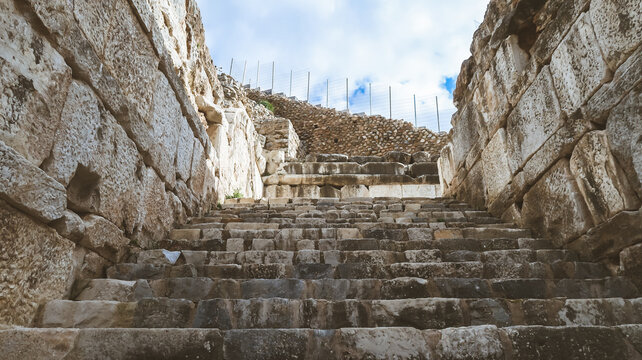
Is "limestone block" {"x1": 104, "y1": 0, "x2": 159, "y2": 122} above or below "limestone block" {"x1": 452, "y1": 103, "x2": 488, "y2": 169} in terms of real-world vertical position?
below

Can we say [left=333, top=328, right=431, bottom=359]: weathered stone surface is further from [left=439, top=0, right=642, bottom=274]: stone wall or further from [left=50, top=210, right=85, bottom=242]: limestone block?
[left=439, top=0, right=642, bottom=274]: stone wall

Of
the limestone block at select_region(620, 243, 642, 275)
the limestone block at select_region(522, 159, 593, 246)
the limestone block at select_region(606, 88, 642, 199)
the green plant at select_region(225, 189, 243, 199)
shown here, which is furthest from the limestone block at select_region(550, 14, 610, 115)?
the green plant at select_region(225, 189, 243, 199)

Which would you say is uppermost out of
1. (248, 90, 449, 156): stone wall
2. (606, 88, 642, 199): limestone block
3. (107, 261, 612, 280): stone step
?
(248, 90, 449, 156): stone wall

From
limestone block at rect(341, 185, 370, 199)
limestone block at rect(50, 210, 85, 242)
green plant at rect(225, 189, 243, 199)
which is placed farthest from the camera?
limestone block at rect(341, 185, 370, 199)

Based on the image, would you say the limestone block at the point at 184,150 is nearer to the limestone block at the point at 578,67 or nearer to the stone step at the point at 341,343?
the stone step at the point at 341,343

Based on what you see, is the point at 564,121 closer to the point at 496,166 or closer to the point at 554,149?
the point at 554,149

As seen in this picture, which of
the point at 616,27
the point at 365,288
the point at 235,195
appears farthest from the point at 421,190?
the point at 365,288

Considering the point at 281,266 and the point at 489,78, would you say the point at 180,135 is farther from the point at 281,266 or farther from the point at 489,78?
the point at 489,78

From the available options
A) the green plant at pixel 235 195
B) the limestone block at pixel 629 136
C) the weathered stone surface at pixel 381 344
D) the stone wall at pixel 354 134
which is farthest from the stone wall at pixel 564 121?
the stone wall at pixel 354 134

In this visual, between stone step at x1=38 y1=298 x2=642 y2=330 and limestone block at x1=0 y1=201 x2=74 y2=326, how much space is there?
0.37ft

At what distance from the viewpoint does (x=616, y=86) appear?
279cm

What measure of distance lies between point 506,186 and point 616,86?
5.84 feet

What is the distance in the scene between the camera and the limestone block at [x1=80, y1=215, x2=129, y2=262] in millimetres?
2508

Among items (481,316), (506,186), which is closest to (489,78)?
(506,186)
